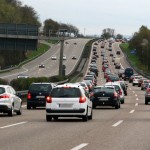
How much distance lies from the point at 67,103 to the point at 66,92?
1.58ft

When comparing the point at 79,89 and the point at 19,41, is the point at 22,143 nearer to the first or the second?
the point at 79,89

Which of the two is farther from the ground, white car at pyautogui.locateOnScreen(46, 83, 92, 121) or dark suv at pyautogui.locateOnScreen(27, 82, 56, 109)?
white car at pyautogui.locateOnScreen(46, 83, 92, 121)

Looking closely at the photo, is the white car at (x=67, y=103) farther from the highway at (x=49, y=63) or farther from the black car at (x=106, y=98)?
the highway at (x=49, y=63)

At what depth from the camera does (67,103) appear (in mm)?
25141

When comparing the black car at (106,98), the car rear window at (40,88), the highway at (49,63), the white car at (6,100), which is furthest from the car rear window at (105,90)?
the highway at (49,63)

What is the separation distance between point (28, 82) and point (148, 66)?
10893 cm

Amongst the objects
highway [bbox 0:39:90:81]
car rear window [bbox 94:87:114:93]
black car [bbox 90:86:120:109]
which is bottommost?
highway [bbox 0:39:90:81]

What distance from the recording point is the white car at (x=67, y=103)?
25094 mm

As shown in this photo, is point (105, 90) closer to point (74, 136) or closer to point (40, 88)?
point (40, 88)

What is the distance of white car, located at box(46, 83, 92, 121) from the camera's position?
2509cm

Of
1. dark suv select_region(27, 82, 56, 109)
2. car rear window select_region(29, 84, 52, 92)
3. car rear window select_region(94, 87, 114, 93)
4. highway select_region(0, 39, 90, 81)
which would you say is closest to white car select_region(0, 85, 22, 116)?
dark suv select_region(27, 82, 56, 109)

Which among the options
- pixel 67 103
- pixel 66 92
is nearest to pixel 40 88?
pixel 66 92

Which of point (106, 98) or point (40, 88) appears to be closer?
point (40, 88)

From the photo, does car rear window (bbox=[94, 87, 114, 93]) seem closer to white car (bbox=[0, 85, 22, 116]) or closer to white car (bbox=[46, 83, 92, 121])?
white car (bbox=[0, 85, 22, 116])
